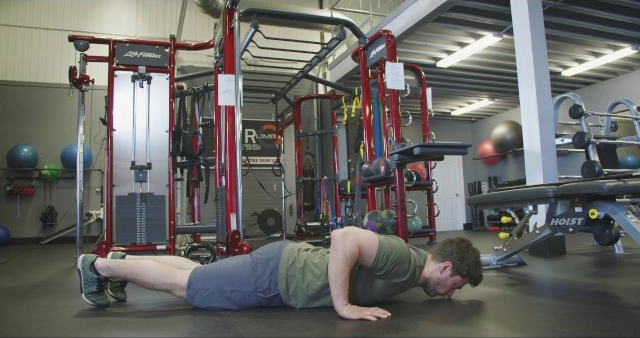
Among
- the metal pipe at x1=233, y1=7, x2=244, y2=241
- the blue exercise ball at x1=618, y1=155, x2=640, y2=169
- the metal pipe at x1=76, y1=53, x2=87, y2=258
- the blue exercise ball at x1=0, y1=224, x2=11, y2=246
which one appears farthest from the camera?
the blue exercise ball at x1=0, y1=224, x2=11, y2=246

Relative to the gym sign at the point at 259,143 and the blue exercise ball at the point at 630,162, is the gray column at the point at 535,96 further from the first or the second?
the gym sign at the point at 259,143

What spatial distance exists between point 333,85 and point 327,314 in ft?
15.6

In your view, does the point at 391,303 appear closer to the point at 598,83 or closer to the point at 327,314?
the point at 327,314

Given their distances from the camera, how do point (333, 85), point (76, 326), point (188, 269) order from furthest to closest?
point (333, 85) < point (188, 269) < point (76, 326)

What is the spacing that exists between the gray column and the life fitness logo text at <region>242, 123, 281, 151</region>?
4781 millimetres

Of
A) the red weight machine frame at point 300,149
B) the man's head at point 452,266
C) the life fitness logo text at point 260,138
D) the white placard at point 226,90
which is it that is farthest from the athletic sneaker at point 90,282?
the life fitness logo text at point 260,138

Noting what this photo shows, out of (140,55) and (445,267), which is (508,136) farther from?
(445,267)

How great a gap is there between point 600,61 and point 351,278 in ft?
23.9

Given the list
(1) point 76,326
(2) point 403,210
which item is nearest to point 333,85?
(2) point 403,210

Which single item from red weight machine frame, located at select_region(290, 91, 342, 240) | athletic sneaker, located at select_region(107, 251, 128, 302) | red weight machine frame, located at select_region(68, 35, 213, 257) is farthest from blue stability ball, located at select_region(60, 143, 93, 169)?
athletic sneaker, located at select_region(107, 251, 128, 302)

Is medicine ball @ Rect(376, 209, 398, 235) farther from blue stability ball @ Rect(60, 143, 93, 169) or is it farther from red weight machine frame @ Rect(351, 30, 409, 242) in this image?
blue stability ball @ Rect(60, 143, 93, 169)

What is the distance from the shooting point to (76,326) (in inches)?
65.4

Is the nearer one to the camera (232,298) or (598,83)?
(232,298)

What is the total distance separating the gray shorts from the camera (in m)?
1.83
